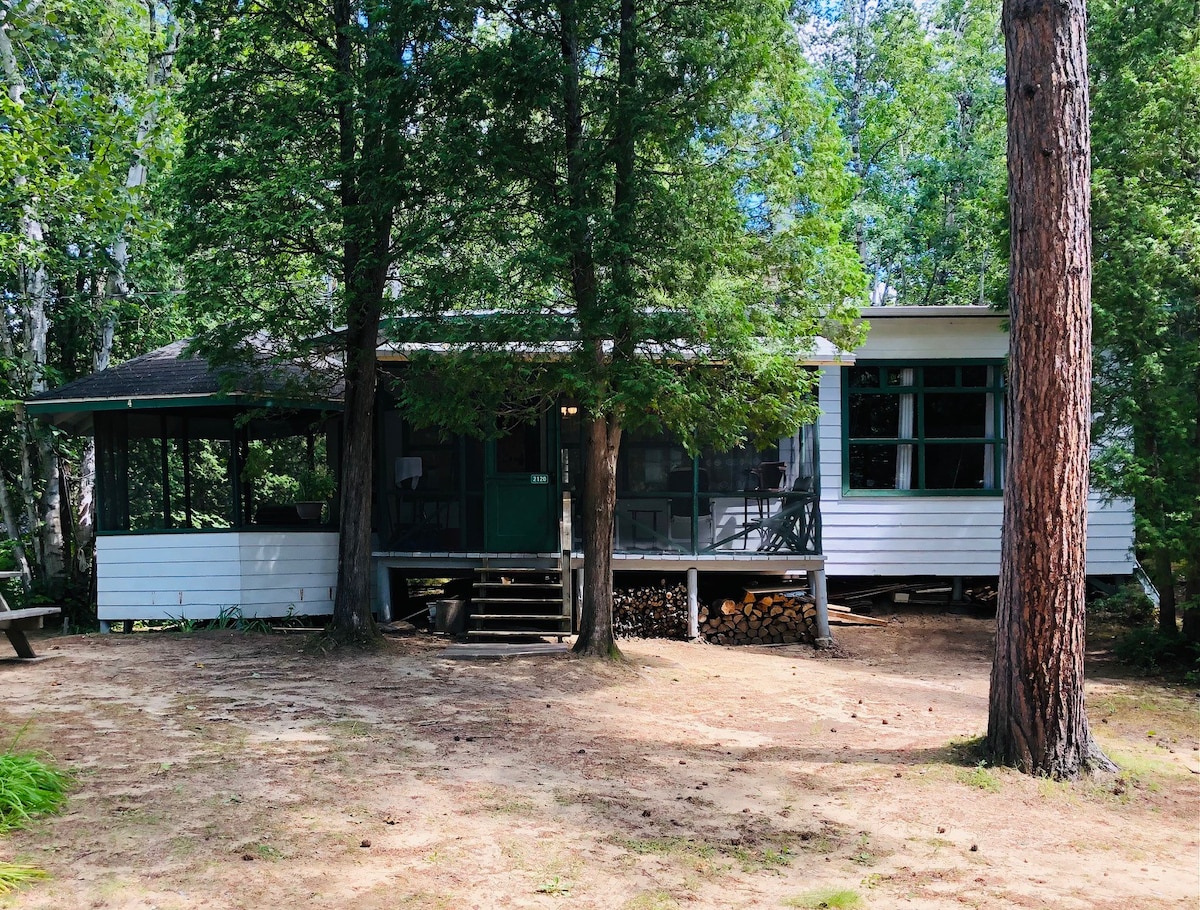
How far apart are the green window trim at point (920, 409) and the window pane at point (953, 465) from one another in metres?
0.08

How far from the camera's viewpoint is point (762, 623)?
40.2 ft

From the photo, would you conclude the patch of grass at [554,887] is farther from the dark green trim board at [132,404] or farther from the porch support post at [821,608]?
the porch support post at [821,608]

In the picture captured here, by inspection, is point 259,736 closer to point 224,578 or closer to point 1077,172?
point 224,578

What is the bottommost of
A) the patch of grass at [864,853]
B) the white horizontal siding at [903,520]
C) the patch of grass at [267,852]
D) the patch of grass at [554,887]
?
the patch of grass at [864,853]

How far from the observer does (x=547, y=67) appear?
8.48 m

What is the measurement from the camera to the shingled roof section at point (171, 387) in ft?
34.2

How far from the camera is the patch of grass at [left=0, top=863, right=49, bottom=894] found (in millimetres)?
3889

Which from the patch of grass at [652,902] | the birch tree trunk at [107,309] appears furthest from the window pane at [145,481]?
the patch of grass at [652,902]

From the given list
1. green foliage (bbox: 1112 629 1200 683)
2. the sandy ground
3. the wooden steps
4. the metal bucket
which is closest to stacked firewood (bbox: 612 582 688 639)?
the wooden steps

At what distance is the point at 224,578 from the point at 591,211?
638 cm

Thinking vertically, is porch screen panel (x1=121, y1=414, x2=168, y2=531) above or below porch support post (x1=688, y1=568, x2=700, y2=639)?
above

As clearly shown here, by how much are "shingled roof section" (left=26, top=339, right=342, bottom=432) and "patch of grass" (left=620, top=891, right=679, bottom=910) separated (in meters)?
7.40

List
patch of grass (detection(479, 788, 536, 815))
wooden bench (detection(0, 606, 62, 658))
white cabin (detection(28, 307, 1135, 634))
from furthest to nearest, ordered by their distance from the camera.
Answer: white cabin (detection(28, 307, 1135, 634)) < wooden bench (detection(0, 606, 62, 658)) < patch of grass (detection(479, 788, 536, 815))

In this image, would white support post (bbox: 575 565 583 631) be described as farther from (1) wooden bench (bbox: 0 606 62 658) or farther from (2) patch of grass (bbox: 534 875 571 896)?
(2) patch of grass (bbox: 534 875 571 896)
